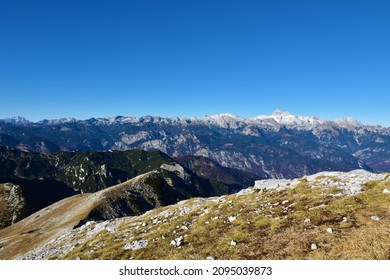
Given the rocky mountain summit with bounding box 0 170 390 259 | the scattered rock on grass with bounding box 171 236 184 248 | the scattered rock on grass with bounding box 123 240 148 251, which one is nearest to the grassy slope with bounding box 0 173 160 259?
the scattered rock on grass with bounding box 123 240 148 251

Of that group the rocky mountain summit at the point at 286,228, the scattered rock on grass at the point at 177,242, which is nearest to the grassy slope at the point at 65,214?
the rocky mountain summit at the point at 286,228

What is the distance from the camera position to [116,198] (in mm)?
125312

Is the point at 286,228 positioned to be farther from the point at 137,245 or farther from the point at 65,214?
the point at 65,214

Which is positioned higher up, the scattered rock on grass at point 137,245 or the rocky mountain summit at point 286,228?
the rocky mountain summit at point 286,228

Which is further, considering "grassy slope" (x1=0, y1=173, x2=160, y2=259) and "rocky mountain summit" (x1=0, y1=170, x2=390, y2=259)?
"grassy slope" (x1=0, y1=173, x2=160, y2=259)

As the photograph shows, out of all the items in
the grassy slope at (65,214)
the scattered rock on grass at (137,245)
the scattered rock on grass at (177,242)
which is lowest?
the grassy slope at (65,214)

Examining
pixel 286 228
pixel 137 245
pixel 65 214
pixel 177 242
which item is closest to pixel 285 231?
pixel 286 228

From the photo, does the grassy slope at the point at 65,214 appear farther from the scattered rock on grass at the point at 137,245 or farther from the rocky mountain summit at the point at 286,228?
the rocky mountain summit at the point at 286,228

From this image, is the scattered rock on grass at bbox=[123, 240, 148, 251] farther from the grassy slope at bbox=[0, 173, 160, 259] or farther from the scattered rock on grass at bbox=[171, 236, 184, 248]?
the grassy slope at bbox=[0, 173, 160, 259]

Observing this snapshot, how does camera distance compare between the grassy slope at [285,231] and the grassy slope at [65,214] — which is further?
the grassy slope at [65,214]
